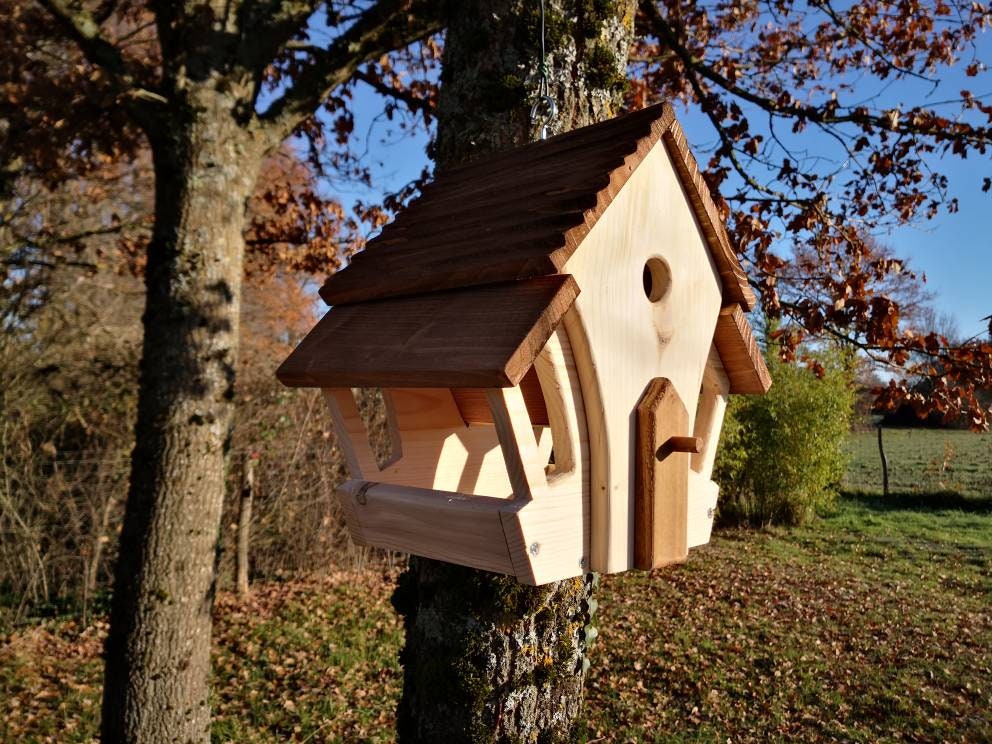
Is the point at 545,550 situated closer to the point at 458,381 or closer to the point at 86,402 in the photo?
the point at 458,381

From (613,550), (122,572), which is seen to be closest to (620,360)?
(613,550)

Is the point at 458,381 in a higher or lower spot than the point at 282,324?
lower

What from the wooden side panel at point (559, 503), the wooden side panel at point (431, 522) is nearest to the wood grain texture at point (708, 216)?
the wooden side panel at point (559, 503)

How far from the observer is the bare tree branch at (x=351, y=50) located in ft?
12.5

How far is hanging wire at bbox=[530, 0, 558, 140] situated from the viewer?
1777mm

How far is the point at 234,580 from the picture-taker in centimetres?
690

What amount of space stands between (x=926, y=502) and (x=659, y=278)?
1070cm

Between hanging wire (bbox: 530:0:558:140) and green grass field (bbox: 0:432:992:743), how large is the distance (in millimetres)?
4008

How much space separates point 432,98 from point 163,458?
3339mm

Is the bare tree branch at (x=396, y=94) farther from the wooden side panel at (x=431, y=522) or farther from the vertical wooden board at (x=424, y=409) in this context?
the wooden side panel at (x=431, y=522)

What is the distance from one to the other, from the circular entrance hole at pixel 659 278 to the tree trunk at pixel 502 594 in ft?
2.41

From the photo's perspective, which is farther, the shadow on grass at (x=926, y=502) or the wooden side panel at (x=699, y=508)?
the shadow on grass at (x=926, y=502)

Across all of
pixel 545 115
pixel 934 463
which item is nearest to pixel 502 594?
pixel 545 115

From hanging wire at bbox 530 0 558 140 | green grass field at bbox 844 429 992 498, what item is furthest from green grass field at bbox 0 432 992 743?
hanging wire at bbox 530 0 558 140
